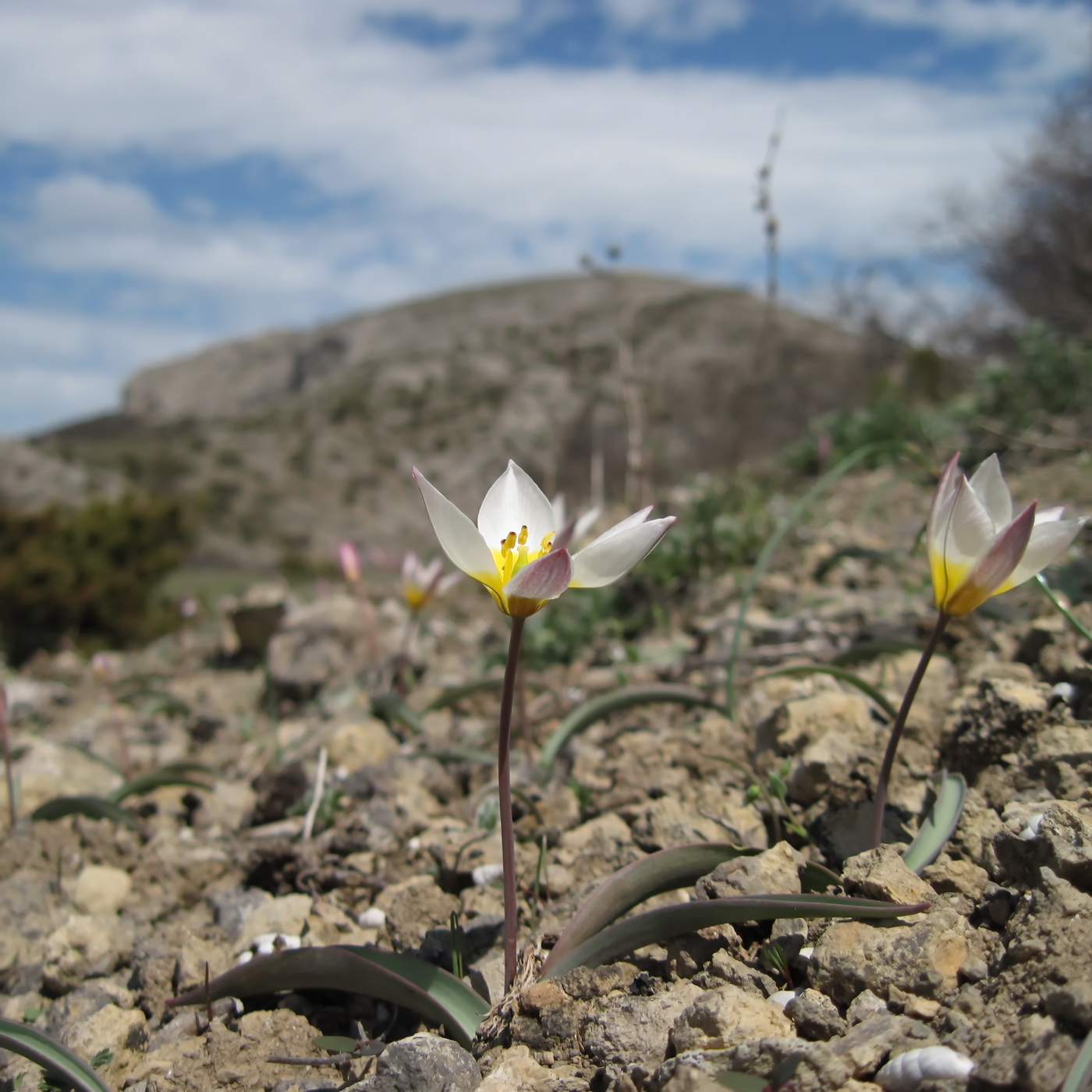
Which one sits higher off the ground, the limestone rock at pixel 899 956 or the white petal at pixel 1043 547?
the white petal at pixel 1043 547

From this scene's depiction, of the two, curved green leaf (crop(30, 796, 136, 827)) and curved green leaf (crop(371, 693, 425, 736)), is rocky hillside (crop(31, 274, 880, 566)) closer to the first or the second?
curved green leaf (crop(371, 693, 425, 736))

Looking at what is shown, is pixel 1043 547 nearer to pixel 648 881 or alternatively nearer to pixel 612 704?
pixel 648 881

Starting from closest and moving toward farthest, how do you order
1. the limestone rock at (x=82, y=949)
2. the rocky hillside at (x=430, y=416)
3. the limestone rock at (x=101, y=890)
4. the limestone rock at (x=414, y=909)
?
1. the limestone rock at (x=414, y=909)
2. the limestone rock at (x=82, y=949)
3. the limestone rock at (x=101, y=890)
4. the rocky hillside at (x=430, y=416)

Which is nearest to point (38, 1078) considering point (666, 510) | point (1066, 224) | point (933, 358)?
point (666, 510)

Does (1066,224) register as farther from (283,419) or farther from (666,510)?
(283,419)

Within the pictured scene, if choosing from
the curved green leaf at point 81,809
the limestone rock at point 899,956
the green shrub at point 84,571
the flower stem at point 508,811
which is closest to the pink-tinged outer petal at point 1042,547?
the limestone rock at point 899,956

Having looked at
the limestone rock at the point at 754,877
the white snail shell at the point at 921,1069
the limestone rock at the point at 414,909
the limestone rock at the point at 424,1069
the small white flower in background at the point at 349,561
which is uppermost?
the white snail shell at the point at 921,1069


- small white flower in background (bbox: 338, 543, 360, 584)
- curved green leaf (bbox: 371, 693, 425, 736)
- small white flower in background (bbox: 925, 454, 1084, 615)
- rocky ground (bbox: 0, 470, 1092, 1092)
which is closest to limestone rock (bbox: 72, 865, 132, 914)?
rocky ground (bbox: 0, 470, 1092, 1092)

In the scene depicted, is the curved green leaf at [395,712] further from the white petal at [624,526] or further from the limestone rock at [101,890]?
the white petal at [624,526]
